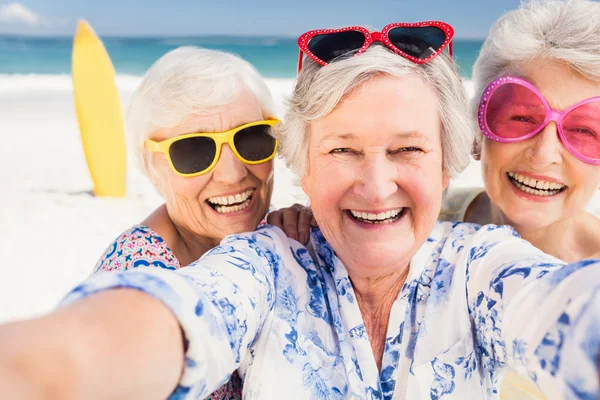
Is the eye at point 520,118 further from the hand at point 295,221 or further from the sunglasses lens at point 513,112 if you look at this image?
the hand at point 295,221

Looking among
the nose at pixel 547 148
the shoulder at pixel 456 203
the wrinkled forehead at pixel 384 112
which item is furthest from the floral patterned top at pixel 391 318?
the shoulder at pixel 456 203

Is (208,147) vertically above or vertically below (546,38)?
below

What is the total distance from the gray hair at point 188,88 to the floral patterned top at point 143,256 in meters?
0.51

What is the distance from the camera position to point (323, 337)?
158 cm

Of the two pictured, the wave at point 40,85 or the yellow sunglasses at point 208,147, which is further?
A: the wave at point 40,85

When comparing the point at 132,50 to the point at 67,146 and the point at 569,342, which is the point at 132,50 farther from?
the point at 569,342

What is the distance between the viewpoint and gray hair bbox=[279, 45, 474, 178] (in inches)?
60.7

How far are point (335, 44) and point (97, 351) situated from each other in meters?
1.13

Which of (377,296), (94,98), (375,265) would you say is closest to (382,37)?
(375,265)

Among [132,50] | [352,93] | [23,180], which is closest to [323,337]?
[352,93]

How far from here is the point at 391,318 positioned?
1.62 meters

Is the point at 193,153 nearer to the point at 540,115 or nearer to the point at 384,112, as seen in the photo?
the point at 384,112

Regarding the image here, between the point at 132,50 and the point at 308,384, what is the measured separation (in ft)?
132

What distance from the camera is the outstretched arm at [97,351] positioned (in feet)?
2.56
